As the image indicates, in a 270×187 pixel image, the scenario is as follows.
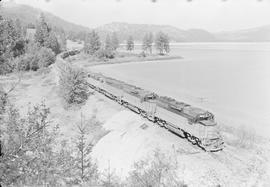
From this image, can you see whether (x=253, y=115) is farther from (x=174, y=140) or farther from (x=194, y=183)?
(x=194, y=183)

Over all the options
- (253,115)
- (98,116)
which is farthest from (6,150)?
(253,115)

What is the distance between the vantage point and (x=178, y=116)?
83.5ft

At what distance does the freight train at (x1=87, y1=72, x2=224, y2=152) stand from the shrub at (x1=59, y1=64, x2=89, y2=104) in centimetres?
1186

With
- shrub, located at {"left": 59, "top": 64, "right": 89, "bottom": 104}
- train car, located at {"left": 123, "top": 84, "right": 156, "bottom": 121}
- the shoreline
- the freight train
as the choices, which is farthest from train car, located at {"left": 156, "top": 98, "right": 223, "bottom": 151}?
the shoreline

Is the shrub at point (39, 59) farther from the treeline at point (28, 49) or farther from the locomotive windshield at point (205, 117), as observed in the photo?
the locomotive windshield at point (205, 117)

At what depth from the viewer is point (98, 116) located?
3950cm

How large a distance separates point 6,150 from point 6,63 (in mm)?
2522

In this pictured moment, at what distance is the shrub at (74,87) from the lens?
4738 centimetres

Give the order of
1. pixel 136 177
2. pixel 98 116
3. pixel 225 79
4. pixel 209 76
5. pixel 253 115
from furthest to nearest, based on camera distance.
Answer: pixel 209 76 < pixel 225 79 < pixel 253 115 < pixel 98 116 < pixel 136 177

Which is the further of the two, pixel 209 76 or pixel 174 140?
pixel 209 76

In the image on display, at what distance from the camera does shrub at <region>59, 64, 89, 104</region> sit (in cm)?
4738

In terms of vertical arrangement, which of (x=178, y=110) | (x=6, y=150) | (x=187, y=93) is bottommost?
(x=187, y=93)

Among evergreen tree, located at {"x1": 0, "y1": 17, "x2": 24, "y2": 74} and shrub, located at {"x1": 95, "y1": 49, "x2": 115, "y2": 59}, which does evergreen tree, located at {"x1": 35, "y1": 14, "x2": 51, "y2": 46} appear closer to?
shrub, located at {"x1": 95, "y1": 49, "x2": 115, "y2": 59}

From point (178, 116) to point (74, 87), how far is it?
1052 inches
